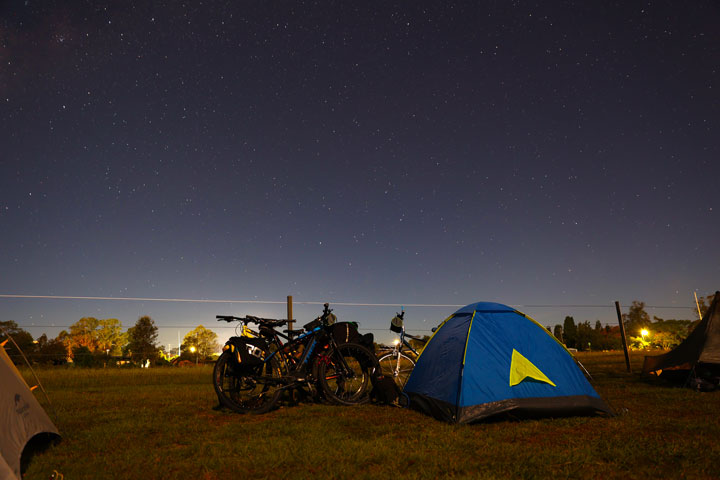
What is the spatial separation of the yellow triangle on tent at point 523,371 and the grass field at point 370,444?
486 mm

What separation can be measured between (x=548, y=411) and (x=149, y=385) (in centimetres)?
848

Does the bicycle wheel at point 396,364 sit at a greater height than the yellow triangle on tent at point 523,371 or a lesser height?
lesser

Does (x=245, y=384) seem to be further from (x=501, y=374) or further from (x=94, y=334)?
(x=94, y=334)

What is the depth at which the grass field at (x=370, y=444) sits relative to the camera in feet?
11.8

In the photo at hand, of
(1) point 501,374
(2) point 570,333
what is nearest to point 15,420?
(1) point 501,374

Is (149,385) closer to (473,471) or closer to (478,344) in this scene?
(478,344)

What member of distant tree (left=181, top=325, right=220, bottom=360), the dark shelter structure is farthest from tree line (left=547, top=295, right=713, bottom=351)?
distant tree (left=181, top=325, right=220, bottom=360)

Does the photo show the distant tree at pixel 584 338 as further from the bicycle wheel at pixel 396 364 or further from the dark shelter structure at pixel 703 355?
the bicycle wheel at pixel 396 364

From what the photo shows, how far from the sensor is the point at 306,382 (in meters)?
6.82

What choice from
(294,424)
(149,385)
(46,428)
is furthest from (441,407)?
(149,385)

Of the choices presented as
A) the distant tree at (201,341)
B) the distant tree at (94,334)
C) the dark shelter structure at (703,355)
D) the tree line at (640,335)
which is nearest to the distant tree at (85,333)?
the distant tree at (94,334)

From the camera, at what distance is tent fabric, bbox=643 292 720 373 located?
762 cm

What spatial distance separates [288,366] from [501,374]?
3.27 m

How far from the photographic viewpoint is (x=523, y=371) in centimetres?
549
